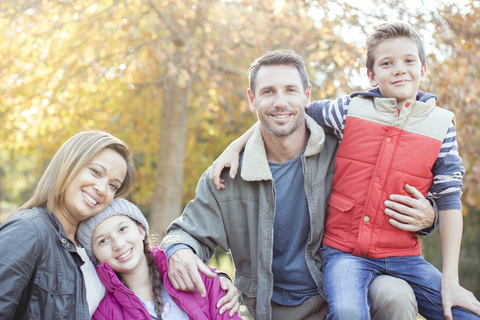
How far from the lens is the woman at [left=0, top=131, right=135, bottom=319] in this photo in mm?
1942

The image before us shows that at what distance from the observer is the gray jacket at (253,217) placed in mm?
2729

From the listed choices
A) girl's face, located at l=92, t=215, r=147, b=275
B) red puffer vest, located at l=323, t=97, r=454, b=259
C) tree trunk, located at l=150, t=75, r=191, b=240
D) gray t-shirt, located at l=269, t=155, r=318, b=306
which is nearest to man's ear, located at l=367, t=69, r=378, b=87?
red puffer vest, located at l=323, t=97, r=454, b=259

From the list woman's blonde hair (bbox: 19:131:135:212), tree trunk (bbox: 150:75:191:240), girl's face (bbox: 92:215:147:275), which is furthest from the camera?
tree trunk (bbox: 150:75:191:240)

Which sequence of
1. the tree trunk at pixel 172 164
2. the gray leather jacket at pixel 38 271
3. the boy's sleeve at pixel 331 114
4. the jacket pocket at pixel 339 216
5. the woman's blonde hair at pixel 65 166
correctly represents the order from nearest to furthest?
1. the gray leather jacket at pixel 38 271
2. the woman's blonde hair at pixel 65 166
3. the jacket pocket at pixel 339 216
4. the boy's sleeve at pixel 331 114
5. the tree trunk at pixel 172 164

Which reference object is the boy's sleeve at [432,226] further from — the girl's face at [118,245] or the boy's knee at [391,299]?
the girl's face at [118,245]

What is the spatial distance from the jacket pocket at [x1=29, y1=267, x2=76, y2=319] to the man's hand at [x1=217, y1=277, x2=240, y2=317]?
2.72 feet

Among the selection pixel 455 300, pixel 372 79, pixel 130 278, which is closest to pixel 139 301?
pixel 130 278

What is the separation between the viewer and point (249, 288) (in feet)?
9.53

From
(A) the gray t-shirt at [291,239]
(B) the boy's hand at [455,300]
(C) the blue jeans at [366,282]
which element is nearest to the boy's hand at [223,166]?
(A) the gray t-shirt at [291,239]

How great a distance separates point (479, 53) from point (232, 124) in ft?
17.0

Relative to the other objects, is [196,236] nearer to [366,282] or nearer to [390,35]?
[366,282]

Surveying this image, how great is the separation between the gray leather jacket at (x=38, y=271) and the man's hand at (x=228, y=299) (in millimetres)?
758

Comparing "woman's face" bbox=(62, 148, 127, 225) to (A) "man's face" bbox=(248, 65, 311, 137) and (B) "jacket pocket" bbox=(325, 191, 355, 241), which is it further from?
(B) "jacket pocket" bbox=(325, 191, 355, 241)

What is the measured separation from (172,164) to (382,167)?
17.1 ft
